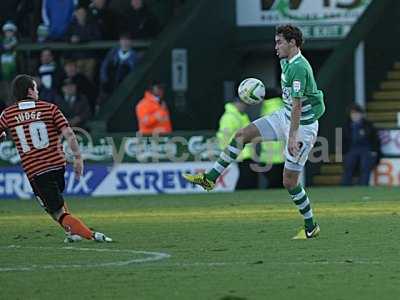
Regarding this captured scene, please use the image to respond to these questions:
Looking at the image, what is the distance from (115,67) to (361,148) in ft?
18.7

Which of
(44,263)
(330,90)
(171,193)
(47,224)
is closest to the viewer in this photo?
(44,263)

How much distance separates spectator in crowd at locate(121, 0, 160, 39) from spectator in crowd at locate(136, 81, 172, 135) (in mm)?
2781

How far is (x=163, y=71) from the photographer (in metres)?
29.1

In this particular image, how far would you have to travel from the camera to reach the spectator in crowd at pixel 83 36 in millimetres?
29531

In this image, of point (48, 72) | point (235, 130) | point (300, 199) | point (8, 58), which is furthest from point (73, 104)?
point (300, 199)

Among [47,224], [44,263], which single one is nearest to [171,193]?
[47,224]

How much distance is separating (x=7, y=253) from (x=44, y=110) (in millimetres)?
1516

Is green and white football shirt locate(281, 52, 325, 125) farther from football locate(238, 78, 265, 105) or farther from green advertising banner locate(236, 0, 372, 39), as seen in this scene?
green advertising banner locate(236, 0, 372, 39)

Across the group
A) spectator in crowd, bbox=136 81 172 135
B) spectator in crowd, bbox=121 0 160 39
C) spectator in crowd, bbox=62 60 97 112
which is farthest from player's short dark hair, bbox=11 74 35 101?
spectator in crowd, bbox=121 0 160 39

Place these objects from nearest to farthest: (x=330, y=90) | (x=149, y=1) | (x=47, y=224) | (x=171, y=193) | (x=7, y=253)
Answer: (x=7, y=253), (x=47, y=224), (x=171, y=193), (x=330, y=90), (x=149, y=1)

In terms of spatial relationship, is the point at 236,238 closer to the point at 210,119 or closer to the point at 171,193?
the point at 171,193

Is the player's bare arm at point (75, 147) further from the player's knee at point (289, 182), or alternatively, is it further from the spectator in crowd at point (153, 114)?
the spectator in crowd at point (153, 114)

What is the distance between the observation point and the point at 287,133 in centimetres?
1465

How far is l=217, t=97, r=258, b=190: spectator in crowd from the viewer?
85.1 ft
